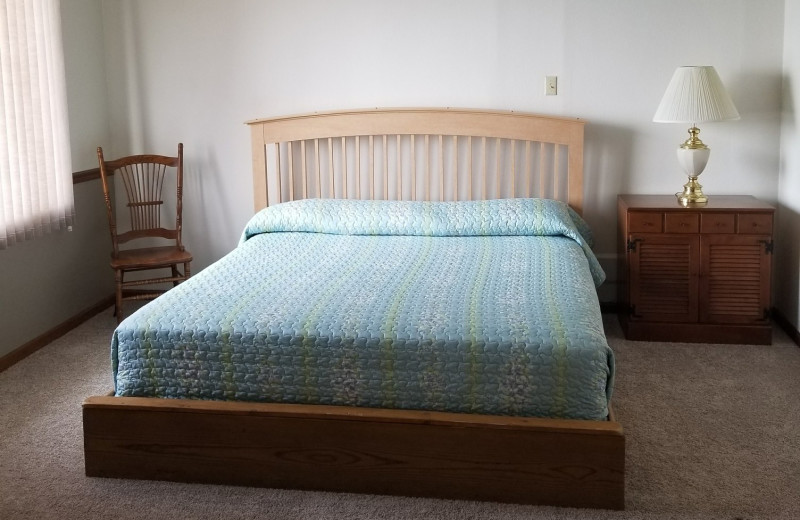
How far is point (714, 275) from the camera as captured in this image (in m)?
3.79

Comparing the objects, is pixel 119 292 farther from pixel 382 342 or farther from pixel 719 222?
pixel 719 222

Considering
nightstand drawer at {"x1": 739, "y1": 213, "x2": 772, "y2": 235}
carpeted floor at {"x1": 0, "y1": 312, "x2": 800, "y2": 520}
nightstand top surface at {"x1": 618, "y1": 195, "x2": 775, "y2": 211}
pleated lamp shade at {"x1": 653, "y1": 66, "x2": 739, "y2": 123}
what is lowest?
carpeted floor at {"x1": 0, "y1": 312, "x2": 800, "y2": 520}

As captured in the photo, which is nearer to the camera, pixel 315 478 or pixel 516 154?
pixel 315 478

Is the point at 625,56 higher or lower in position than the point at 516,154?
higher

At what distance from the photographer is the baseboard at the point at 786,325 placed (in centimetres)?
379

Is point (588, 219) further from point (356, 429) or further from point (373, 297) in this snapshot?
point (356, 429)

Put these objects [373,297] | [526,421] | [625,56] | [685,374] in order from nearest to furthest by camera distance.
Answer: [526,421], [373,297], [685,374], [625,56]

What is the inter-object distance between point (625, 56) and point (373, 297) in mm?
2072

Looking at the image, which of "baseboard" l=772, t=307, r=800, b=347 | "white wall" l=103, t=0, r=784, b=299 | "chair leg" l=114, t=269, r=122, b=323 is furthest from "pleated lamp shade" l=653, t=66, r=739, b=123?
"chair leg" l=114, t=269, r=122, b=323

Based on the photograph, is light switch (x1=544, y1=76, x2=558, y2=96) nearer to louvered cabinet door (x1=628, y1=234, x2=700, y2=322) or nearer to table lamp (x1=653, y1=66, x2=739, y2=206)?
table lamp (x1=653, y1=66, x2=739, y2=206)

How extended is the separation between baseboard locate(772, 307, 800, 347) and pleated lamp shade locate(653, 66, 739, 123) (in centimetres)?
96

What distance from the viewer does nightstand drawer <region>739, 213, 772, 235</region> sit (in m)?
3.73

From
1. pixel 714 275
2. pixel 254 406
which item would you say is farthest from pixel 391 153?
pixel 254 406

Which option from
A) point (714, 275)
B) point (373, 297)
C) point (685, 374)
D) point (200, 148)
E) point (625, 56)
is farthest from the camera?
point (200, 148)
